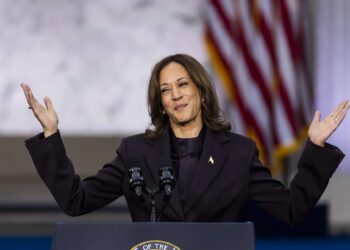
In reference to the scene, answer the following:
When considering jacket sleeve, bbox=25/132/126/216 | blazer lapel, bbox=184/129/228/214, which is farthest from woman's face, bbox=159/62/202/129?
jacket sleeve, bbox=25/132/126/216

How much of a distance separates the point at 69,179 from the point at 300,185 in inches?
32.5

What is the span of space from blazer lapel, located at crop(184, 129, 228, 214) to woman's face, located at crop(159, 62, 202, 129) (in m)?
0.10

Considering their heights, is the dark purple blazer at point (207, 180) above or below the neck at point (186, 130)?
below

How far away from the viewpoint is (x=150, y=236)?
309 cm

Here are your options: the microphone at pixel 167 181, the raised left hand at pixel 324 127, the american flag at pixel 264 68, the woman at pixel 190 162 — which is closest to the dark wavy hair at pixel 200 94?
the woman at pixel 190 162

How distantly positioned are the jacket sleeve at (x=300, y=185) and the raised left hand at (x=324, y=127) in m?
0.03

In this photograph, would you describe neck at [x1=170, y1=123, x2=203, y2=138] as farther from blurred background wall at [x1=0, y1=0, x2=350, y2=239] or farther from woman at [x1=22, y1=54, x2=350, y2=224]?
blurred background wall at [x1=0, y1=0, x2=350, y2=239]

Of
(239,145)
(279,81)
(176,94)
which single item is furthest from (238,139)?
(279,81)

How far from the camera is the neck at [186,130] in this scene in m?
3.86

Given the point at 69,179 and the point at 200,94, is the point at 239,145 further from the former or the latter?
the point at 69,179

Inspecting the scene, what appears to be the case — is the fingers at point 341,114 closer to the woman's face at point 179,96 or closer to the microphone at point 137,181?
the woman's face at point 179,96

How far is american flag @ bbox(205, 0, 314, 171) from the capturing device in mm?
7930

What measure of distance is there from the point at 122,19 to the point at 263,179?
4783mm

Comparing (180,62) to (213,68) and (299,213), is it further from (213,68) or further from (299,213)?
(213,68)
